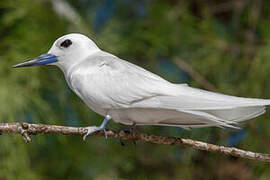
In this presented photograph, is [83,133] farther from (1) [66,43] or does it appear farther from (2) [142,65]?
(2) [142,65]

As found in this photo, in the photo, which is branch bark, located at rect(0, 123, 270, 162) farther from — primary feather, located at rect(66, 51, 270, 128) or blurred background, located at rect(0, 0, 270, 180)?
blurred background, located at rect(0, 0, 270, 180)

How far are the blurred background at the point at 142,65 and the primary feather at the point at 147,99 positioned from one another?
1.68ft

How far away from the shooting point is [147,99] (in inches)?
26.4

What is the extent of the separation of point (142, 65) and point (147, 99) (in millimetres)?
699

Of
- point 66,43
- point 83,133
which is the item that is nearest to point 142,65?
point 66,43

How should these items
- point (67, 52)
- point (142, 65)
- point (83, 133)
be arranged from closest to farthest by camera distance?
point (83, 133) → point (67, 52) → point (142, 65)

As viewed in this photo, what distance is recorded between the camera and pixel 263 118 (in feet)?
4.21

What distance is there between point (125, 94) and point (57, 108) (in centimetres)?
64

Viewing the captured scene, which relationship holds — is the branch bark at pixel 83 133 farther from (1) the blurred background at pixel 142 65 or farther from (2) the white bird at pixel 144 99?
(1) the blurred background at pixel 142 65

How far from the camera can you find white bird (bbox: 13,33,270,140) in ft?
2.09

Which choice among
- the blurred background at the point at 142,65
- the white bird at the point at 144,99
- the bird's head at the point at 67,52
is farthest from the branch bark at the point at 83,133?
the blurred background at the point at 142,65

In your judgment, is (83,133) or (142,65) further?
(142,65)

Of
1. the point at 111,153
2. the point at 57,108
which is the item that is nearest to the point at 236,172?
the point at 111,153

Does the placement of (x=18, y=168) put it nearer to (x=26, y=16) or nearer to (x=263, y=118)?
(x=26, y=16)
